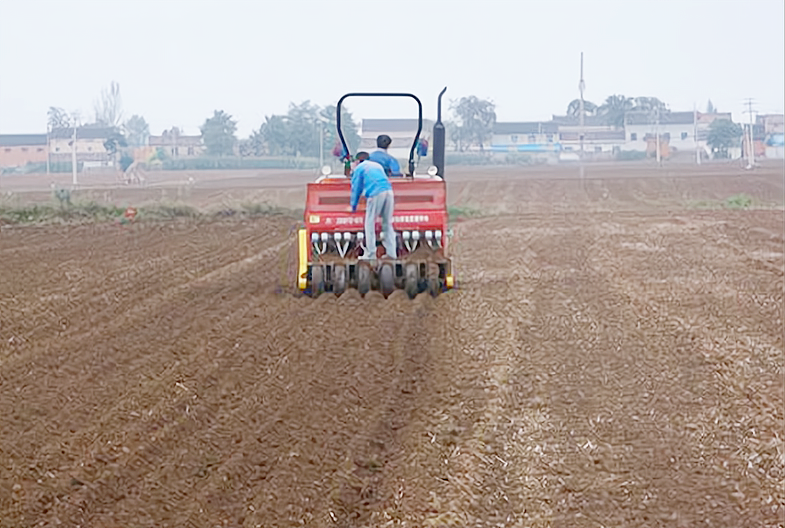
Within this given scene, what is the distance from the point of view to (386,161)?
13.1 meters

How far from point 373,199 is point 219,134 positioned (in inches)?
3383

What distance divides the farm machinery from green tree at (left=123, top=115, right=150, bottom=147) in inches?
4704

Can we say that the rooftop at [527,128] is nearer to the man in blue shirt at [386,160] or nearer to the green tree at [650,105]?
the green tree at [650,105]

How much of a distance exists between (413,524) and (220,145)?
305ft

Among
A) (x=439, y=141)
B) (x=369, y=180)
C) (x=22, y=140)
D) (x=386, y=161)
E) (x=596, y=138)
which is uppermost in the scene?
(x=22, y=140)

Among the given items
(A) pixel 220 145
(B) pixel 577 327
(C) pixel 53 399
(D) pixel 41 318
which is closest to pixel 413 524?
(C) pixel 53 399

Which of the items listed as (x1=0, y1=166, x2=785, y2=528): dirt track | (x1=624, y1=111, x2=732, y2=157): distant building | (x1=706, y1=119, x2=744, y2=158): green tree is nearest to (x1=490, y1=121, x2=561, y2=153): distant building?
(x1=624, y1=111, x2=732, y2=157): distant building

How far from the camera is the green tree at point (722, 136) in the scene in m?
95.6

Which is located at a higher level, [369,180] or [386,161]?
[386,161]

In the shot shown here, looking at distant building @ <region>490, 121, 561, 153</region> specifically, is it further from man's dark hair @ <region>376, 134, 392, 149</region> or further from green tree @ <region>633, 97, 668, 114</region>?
man's dark hair @ <region>376, 134, 392, 149</region>

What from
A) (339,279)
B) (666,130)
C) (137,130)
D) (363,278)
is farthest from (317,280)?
(137,130)

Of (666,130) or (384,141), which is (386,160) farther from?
(666,130)

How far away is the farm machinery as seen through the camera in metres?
12.5

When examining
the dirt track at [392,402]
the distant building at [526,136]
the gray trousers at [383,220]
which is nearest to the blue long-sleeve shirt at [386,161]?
the gray trousers at [383,220]
